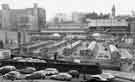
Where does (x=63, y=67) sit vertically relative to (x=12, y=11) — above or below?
below

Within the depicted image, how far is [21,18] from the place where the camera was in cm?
4850

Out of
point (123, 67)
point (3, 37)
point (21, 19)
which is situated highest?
point (21, 19)

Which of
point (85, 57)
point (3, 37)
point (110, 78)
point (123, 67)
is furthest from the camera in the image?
point (3, 37)

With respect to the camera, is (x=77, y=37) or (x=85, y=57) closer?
(x=85, y=57)

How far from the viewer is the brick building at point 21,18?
47219mm

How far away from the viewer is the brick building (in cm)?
4722

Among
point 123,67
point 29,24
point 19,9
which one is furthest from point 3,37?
point 19,9

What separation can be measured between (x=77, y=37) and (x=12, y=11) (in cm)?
2662

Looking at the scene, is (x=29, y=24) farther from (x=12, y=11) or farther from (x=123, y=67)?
(x=123, y=67)

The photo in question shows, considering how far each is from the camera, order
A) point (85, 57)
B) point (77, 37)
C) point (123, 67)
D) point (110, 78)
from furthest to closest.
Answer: point (77, 37)
point (85, 57)
point (123, 67)
point (110, 78)

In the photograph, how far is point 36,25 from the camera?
50.9 m

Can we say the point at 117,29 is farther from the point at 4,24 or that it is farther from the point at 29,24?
the point at 4,24

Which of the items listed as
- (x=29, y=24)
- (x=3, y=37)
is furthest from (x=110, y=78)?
(x=29, y=24)

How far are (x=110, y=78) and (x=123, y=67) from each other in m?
3.41
